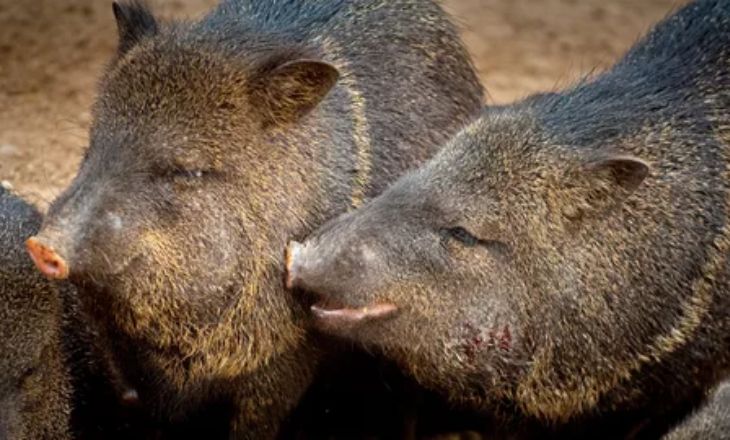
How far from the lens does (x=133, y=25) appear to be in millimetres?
4211

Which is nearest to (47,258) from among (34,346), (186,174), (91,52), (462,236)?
(186,174)

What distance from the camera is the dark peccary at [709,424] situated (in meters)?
3.80

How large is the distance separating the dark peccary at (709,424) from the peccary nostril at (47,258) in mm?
1626

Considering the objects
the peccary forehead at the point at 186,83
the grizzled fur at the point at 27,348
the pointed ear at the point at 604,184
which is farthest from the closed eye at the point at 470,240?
the grizzled fur at the point at 27,348

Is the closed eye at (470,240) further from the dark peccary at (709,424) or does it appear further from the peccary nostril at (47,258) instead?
the peccary nostril at (47,258)

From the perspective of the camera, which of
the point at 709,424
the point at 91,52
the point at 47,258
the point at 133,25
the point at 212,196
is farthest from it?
the point at 91,52

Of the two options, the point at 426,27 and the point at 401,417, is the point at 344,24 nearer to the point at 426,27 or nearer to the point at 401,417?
the point at 426,27

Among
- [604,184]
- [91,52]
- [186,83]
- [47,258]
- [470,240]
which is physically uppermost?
[604,184]

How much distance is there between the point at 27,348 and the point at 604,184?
5.53ft

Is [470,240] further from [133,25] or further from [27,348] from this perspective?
[27,348]

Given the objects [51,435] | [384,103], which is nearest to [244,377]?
[51,435]

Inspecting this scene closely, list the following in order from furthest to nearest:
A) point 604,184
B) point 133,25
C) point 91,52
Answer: point 91,52 → point 133,25 → point 604,184

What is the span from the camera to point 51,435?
4.33 metres

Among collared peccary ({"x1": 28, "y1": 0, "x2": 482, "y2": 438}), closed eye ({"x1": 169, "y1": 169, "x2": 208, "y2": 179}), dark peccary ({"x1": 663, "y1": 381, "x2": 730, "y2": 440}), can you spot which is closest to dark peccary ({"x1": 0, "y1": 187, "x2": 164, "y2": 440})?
collared peccary ({"x1": 28, "y1": 0, "x2": 482, "y2": 438})
